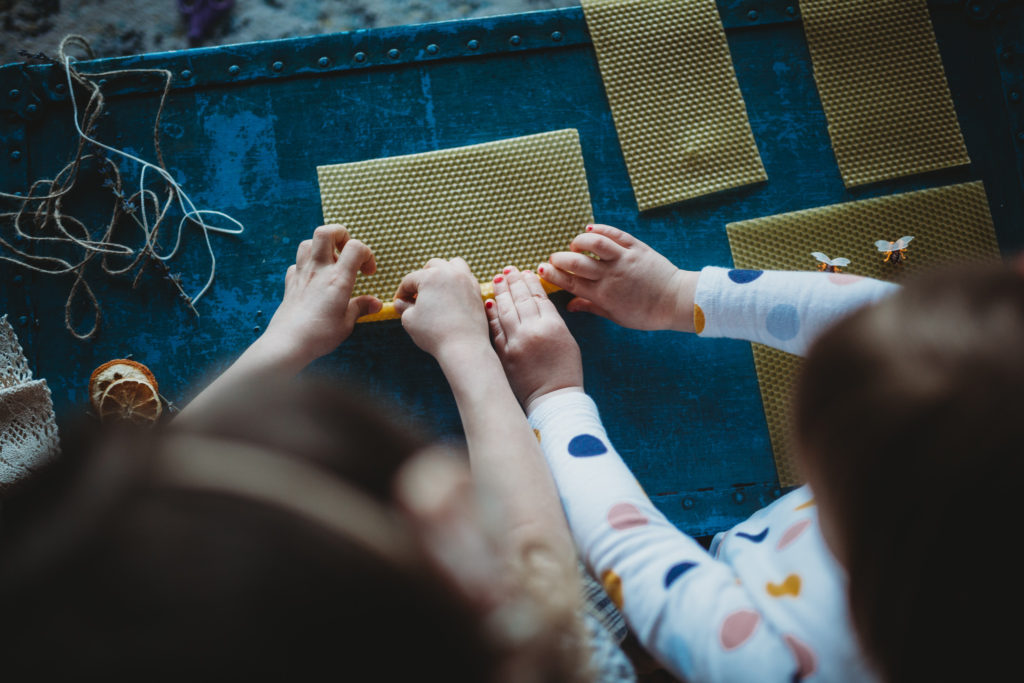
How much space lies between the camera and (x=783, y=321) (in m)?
0.73

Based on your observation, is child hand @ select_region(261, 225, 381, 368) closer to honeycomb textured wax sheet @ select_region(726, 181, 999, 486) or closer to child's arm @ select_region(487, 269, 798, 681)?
child's arm @ select_region(487, 269, 798, 681)

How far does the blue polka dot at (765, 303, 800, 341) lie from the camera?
0.73m

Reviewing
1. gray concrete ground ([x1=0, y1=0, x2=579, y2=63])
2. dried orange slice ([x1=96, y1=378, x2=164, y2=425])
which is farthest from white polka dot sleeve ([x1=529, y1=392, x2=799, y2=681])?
gray concrete ground ([x1=0, y1=0, x2=579, y2=63])

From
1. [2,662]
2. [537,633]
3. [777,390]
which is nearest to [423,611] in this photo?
[537,633]

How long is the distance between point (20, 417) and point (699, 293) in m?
0.82

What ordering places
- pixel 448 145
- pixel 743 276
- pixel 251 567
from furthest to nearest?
pixel 448 145, pixel 743 276, pixel 251 567

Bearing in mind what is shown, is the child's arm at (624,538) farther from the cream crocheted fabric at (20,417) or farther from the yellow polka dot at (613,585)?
the cream crocheted fabric at (20,417)

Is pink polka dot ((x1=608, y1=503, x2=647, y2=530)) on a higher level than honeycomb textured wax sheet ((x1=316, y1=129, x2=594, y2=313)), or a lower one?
lower

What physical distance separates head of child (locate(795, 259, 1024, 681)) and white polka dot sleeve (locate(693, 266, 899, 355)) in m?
0.26

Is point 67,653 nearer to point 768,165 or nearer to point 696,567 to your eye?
point 696,567

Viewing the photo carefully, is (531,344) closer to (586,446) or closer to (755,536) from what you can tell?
(586,446)

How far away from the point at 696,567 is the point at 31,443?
30.0 inches

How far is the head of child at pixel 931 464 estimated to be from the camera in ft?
1.29

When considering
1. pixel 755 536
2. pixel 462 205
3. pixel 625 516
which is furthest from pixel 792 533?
pixel 462 205
